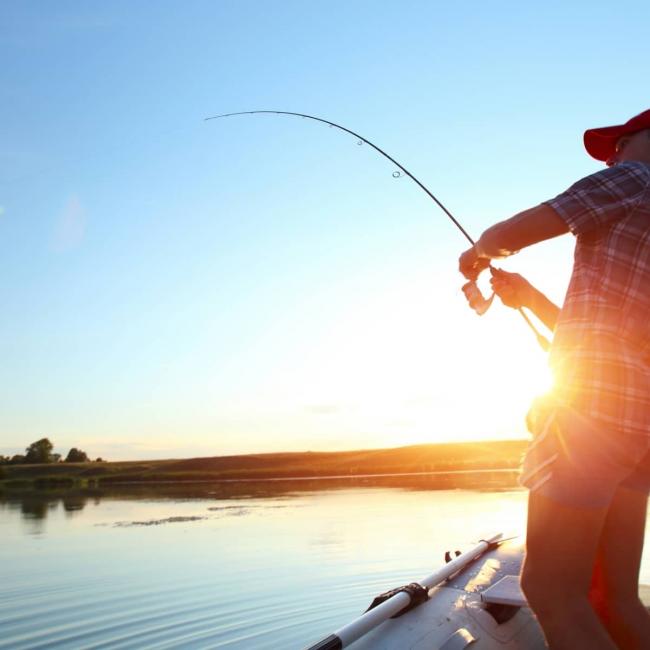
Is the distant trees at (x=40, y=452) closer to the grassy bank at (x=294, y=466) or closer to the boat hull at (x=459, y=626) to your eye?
the grassy bank at (x=294, y=466)

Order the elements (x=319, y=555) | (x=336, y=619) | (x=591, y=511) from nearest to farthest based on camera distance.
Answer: (x=591, y=511) < (x=336, y=619) < (x=319, y=555)

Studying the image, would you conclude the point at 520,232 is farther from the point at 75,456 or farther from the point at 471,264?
the point at 75,456

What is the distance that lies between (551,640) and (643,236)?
3.91 ft

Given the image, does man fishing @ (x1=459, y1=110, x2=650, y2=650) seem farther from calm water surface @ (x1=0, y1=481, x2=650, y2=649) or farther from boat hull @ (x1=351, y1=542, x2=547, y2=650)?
calm water surface @ (x1=0, y1=481, x2=650, y2=649)

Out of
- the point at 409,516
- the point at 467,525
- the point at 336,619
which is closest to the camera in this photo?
the point at 336,619

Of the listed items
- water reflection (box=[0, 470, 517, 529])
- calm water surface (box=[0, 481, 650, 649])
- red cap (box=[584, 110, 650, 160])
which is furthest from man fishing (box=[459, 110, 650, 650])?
water reflection (box=[0, 470, 517, 529])

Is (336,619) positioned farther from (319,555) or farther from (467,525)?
(467,525)

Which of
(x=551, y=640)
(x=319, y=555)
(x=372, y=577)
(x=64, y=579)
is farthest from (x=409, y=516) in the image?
(x=551, y=640)

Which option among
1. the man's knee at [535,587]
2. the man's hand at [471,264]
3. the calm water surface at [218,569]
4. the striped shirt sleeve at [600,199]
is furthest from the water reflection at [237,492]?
the striped shirt sleeve at [600,199]

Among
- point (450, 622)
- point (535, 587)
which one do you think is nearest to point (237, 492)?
point (450, 622)

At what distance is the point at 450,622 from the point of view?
389cm

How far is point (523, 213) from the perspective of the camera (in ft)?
7.09

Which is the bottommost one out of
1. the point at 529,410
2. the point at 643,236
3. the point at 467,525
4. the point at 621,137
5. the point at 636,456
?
the point at 467,525

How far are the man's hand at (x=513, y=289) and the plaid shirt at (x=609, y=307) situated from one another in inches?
25.2
